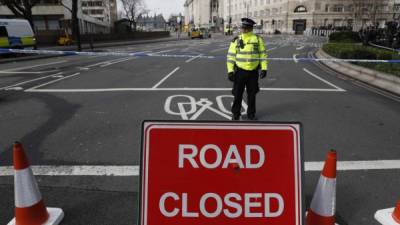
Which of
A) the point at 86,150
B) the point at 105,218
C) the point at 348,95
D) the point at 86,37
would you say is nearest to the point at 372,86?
the point at 348,95

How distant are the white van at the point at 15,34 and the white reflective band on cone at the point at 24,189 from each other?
76.7 feet

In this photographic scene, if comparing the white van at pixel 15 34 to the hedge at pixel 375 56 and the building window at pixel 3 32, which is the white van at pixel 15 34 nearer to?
the building window at pixel 3 32

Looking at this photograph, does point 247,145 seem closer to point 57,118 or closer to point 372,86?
point 57,118

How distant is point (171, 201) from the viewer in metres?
2.38

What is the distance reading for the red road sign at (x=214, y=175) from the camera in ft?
7.80

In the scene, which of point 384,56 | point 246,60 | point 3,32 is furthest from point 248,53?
point 3,32

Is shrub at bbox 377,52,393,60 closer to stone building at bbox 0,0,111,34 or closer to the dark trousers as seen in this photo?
the dark trousers

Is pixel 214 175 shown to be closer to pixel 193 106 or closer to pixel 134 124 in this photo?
pixel 134 124

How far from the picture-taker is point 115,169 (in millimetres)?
4254

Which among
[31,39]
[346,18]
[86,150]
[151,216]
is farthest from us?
[346,18]

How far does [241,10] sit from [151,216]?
13025 centimetres

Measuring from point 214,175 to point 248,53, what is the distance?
3.73 metres

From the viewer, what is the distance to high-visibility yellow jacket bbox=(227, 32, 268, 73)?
5.73 meters

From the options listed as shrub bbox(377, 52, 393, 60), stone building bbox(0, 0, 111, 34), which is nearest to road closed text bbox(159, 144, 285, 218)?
shrub bbox(377, 52, 393, 60)
